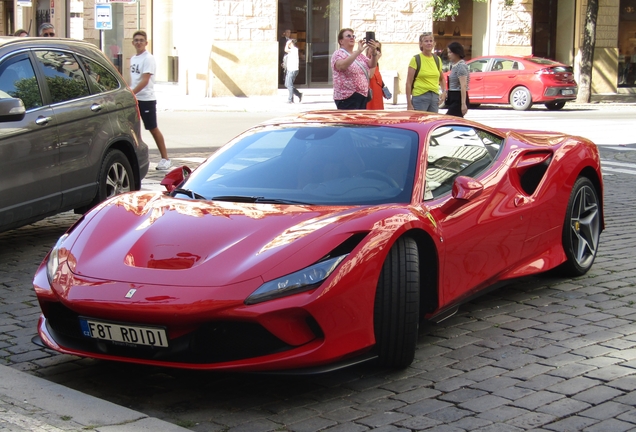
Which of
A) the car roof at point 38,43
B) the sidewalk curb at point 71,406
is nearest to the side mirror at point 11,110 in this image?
the car roof at point 38,43

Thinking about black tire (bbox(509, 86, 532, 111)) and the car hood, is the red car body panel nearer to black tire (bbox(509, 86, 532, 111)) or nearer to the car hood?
black tire (bbox(509, 86, 532, 111))

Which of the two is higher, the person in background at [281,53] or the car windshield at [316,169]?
the person in background at [281,53]

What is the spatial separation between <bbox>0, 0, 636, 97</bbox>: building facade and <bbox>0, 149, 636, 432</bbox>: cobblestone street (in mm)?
22443

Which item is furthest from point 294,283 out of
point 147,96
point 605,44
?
point 605,44

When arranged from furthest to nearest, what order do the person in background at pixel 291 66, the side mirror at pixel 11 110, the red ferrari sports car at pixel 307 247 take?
the person in background at pixel 291 66 < the side mirror at pixel 11 110 < the red ferrari sports car at pixel 307 247

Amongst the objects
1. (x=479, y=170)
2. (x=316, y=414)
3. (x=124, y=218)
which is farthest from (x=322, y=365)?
(x=479, y=170)

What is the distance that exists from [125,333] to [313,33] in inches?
1109

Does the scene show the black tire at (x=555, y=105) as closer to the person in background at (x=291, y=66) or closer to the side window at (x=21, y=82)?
the person in background at (x=291, y=66)

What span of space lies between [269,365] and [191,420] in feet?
1.34

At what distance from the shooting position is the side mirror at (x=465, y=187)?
5156 mm

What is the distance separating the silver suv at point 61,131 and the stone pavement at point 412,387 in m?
1.58

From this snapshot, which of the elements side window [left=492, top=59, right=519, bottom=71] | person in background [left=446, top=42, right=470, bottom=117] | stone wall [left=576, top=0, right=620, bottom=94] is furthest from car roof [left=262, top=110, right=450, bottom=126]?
stone wall [left=576, top=0, right=620, bottom=94]

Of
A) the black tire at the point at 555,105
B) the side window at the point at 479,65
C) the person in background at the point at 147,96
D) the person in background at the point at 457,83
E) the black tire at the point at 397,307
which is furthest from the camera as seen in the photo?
the side window at the point at 479,65

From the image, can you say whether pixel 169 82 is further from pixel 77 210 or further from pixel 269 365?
pixel 269 365
